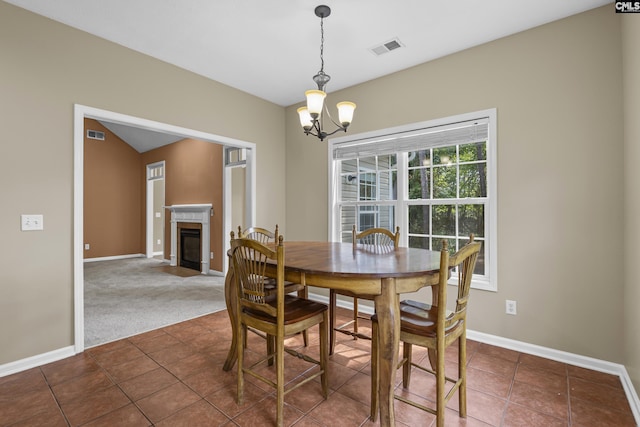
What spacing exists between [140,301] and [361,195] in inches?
128

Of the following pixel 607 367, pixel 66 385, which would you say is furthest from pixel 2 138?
pixel 607 367

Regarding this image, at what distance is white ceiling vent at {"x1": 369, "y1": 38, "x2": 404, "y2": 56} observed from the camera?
2.85 m

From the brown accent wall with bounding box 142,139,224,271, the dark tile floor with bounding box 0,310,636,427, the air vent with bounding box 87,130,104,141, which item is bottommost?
the dark tile floor with bounding box 0,310,636,427

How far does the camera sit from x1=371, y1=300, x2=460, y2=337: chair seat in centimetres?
166

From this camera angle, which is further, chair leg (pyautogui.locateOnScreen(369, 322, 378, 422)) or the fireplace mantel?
the fireplace mantel

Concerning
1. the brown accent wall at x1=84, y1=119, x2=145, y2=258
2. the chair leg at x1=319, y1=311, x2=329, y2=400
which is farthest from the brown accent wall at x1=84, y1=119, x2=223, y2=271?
the chair leg at x1=319, y1=311, x2=329, y2=400

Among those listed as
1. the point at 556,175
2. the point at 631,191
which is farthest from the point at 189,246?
the point at 631,191

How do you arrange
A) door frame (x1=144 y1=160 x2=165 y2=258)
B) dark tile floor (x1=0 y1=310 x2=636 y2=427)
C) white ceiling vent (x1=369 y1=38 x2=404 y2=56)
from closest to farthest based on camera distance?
dark tile floor (x1=0 y1=310 x2=636 y2=427) < white ceiling vent (x1=369 y1=38 x2=404 y2=56) < door frame (x1=144 y1=160 x2=165 y2=258)

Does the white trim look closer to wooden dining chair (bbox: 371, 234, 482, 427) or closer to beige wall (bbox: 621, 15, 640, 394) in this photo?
beige wall (bbox: 621, 15, 640, 394)

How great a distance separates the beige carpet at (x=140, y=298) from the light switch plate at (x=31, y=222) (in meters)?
1.13

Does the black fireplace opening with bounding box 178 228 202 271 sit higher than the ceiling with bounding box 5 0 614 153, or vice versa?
the ceiling with bounding box 5 0 614 153

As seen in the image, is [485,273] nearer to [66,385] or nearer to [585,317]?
[585,317]

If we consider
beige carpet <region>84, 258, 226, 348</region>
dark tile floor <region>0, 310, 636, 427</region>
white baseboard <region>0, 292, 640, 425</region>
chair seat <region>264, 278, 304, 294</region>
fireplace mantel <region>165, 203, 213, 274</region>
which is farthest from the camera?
fireplace mantel <region>165, 203, 213, 274</region>

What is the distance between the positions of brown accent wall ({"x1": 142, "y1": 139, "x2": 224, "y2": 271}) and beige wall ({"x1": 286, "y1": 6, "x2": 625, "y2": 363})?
169 inches
